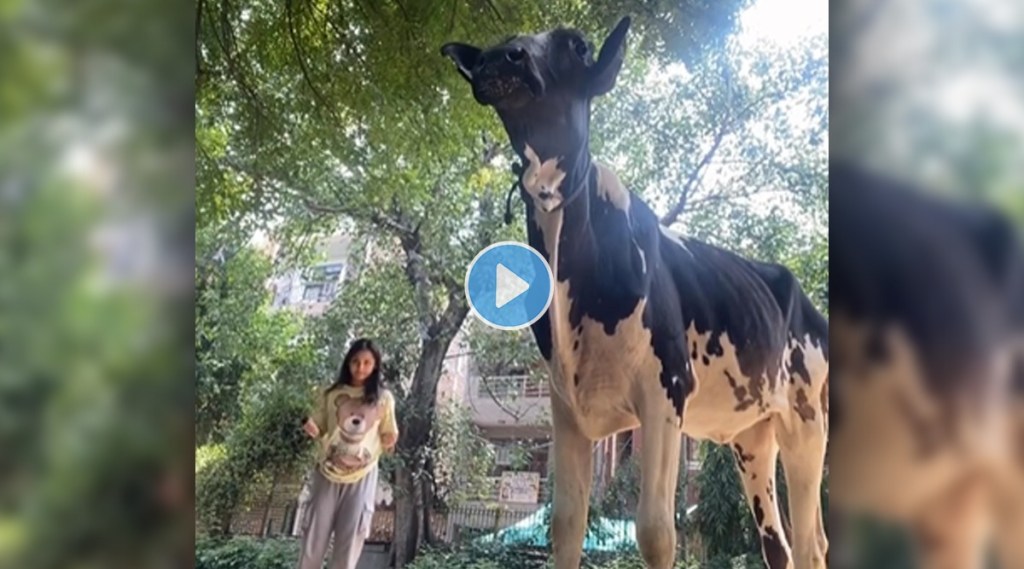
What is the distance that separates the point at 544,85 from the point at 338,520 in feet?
2.72

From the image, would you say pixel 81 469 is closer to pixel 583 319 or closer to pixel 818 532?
pixel 583 319

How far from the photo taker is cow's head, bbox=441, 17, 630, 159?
1136 millimetres

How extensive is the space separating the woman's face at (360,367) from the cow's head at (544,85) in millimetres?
520

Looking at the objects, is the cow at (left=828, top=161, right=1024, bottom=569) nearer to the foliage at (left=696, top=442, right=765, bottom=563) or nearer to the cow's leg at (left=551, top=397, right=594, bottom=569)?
the cow's leg at (left=551, top=397, right=594, bottom=569)

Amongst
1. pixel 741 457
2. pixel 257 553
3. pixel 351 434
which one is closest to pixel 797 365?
pixel 741 457

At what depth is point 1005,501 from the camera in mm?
414

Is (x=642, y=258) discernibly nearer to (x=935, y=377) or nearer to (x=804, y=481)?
(x=804, y=481)

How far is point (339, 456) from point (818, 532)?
80 centimetres

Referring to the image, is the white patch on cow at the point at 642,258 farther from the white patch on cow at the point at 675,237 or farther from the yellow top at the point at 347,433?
the yellow top at the point at 347,433

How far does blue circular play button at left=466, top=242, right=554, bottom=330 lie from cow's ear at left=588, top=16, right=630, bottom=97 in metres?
0.26

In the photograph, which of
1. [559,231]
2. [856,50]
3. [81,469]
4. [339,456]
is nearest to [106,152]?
[81,469]

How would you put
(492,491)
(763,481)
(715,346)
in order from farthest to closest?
(492,491) → (763,481) → (715,346)

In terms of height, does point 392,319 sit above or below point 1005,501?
above

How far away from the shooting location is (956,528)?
409mm
